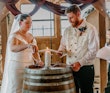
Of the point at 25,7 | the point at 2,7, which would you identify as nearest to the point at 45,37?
the point at 25,7

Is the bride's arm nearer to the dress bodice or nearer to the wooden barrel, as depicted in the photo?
the dress bodice

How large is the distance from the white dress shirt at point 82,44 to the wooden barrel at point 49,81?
357mm

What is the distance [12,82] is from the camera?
2.52 meters

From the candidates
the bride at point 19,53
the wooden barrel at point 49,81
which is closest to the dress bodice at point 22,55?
the bride at point 19,53

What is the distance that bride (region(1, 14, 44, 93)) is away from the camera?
7.95 feet

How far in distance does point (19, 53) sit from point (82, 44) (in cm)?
69

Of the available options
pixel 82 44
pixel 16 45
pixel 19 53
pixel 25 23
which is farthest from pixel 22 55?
pixel 82 44

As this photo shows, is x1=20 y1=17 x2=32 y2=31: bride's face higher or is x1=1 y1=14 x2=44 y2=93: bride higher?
x1=20 y1=17 x2=32 y2=31: bride's face

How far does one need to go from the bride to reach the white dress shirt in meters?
0.36

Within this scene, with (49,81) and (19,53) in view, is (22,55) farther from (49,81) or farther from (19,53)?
(49,81)

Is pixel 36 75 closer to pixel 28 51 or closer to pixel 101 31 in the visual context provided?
pixel 28 51

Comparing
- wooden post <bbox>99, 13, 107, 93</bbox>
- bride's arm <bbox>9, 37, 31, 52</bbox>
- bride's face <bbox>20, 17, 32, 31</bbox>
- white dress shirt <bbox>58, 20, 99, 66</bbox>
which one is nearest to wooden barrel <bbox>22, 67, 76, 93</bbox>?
white dress shirt <bbox>58, 20, 99, 66</bbox>

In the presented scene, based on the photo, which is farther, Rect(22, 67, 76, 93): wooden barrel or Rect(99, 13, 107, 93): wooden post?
Rect(99, 13, 107, 93): wooden post

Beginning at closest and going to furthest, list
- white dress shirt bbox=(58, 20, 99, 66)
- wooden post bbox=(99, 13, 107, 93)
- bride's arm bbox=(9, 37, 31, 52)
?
white dress shirt bbox=(58, 20, 99, 66), bride's arm bbox=(9, 37, 31, 52), wooden post bbox=(99, 13, 107, 93)
